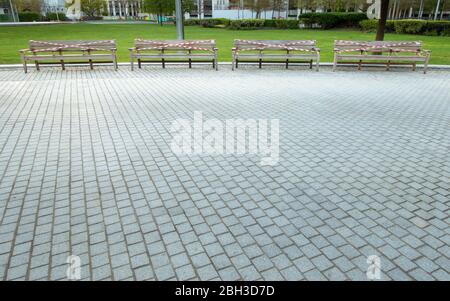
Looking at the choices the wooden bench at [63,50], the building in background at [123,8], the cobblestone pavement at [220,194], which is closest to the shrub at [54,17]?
the building in background at [123,8]

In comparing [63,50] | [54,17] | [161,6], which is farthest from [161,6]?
[63,50]

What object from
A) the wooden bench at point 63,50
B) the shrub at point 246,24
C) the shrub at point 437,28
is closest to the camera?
the wooden bench at point 63,50

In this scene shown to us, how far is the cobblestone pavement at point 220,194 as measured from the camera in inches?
120

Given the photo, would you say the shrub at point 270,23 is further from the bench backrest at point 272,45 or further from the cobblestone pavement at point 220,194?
the cobblestone pavement at point 220,194

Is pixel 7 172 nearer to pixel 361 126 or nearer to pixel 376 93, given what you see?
pixel 361 126

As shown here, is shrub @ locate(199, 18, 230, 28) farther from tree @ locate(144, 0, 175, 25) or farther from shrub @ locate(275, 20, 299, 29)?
shrub @ locate(275, 20, 299, 29)

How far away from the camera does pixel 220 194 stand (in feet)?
13.8

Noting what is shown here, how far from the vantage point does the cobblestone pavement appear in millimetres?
3059

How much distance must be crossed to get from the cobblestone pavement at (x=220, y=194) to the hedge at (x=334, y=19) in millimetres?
33391

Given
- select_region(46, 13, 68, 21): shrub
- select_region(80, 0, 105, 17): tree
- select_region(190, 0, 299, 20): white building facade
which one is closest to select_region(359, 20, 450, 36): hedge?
select_region(190, 0, 299, 20): white building facade

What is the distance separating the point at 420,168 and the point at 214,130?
3.34m

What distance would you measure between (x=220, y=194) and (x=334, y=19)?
39.0 metres

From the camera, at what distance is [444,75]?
12.6m
